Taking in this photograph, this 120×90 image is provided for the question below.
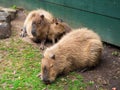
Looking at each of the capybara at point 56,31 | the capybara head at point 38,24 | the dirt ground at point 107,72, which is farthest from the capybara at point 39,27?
the dirt ground at point 107,72

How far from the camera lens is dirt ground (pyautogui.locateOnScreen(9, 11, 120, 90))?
Answer: 581 cm

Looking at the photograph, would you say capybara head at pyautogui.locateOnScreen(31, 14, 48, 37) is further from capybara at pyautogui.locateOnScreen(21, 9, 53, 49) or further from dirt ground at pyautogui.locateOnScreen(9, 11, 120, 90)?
dirt ground at pyautogui.locateOnScreen(9, 11, 120, 90)

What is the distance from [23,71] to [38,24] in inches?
57.0

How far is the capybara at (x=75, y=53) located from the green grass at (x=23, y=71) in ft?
0.71

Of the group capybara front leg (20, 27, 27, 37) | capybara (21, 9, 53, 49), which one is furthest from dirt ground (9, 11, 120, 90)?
capybara front leg (20, 27, 27, 37)

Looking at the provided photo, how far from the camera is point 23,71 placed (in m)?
6.28

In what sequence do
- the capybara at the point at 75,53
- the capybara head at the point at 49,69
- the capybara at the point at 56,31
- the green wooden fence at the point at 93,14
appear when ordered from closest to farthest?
the capybara head at the point at 49,69 → the capybara at the point at 75,53 → the green wooden fence at the point at 93,14 → the capybara at the point at 56,31

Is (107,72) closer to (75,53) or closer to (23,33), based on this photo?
(75,53)

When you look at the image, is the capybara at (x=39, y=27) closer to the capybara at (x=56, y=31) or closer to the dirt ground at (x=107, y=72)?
the capybara at (x=56, y=31)

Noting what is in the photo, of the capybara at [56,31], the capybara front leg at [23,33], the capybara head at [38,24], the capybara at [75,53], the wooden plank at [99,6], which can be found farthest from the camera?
the capybara front leg at [23,33]

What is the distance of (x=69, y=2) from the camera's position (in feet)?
26.4

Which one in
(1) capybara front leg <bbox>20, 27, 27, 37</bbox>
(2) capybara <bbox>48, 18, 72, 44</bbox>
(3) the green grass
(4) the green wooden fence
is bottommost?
(3) the green grass

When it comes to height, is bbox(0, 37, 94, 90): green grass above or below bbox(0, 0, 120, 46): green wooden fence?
below

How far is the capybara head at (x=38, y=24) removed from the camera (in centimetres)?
727
